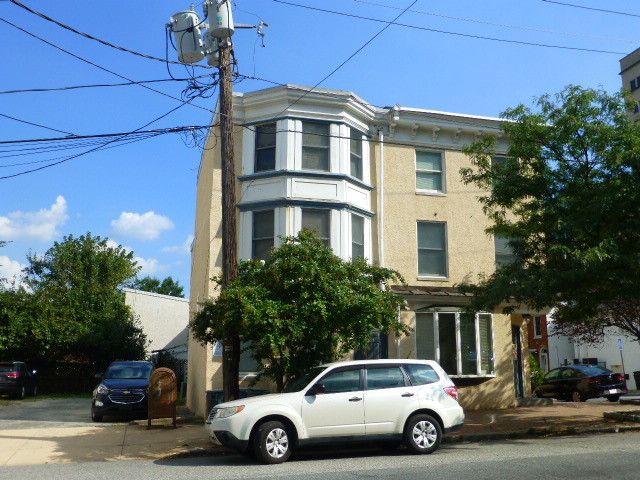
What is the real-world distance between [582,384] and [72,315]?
880 inches

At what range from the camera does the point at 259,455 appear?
9.78 metres

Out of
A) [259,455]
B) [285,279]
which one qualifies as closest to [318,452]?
[259,455]

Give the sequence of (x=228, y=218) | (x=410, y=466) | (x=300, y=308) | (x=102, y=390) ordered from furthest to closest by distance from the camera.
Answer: (x=102, y=390) → (x=228, y=218) → (x=300, y=308) → (x=410, y=466)

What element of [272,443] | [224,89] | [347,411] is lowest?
[272,443]

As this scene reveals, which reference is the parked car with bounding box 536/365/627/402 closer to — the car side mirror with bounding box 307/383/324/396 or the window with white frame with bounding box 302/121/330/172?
the window with white frame with bounding box 302/121/330/172

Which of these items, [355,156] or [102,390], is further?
[355,156]

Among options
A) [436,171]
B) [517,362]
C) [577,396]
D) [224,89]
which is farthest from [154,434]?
[577,396]

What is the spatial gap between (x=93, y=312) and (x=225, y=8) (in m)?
22.3

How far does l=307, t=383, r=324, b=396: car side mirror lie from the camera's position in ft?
33.8

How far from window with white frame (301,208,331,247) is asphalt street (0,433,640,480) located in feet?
23.9

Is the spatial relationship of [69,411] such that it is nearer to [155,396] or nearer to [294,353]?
[155,396]

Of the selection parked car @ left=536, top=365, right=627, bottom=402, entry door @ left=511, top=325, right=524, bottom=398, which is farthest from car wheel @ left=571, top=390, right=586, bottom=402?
entry door @ left=511, top=325, right=524, bottom=398

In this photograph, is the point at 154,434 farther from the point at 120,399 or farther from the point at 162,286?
the point at 162,286

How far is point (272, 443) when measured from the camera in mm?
9867
